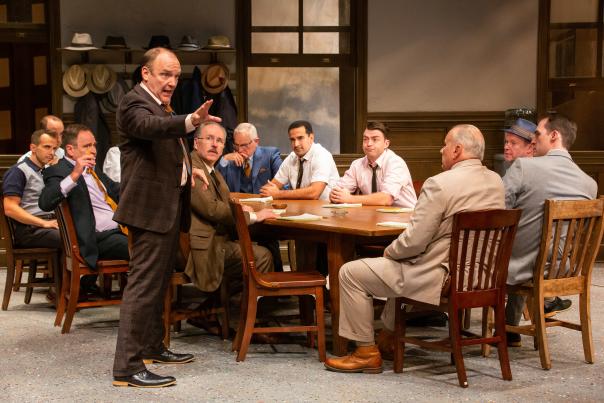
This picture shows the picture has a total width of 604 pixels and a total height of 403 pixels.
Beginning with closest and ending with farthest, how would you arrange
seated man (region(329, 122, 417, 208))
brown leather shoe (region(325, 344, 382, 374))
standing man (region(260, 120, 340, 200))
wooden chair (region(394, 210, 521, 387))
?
wooden chair (region(394, 210, 521, 387)) < brown leather shoe (region(325, 344, 382, 374)) < seated man (region(329, 122, 417, 208)) < standing man (region(260, 120, 340, 200))

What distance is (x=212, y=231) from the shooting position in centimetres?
470

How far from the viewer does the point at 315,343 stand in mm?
4676

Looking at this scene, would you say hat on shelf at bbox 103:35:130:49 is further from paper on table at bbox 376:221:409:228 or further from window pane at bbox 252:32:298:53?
paper on table at bbox 376:221:409:228

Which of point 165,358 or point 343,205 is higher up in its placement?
point 343,205

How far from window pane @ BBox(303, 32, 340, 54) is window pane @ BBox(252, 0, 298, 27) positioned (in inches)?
7.2

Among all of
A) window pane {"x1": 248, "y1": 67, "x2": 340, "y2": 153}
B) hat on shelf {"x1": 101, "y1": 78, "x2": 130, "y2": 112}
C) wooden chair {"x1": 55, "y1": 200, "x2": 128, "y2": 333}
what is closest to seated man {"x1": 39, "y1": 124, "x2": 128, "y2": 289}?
wooden chair {"x1": 55, "y1": 200, "x2": 128, "y2": 333}

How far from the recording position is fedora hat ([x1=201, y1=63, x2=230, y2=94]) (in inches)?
304

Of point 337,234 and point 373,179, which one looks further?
point 373,179

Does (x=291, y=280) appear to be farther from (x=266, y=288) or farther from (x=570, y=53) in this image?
(x=570, y=53)

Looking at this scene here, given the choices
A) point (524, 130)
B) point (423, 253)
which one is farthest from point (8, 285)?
point (524, 130)

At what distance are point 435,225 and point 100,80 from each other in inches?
184

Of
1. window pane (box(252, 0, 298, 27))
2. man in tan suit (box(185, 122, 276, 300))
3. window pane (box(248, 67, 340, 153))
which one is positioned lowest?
man in tan suit (box(185, 122, 276, 300))

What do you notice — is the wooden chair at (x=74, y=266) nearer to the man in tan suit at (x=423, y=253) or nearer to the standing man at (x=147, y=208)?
the standing man at (x=147, y=208)

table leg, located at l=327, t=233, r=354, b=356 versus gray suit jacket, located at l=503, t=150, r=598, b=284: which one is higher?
gray suit jacket, located at l=503, t=150, r=598, b=284
